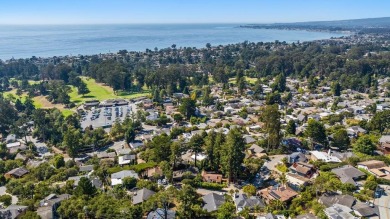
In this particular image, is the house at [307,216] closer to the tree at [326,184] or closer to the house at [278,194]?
the house at [278,194]

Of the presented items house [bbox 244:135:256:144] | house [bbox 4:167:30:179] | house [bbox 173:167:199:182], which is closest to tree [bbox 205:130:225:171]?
house [bbox 173:167:199:182]

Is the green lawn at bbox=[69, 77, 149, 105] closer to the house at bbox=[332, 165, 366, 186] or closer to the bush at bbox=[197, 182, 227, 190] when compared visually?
the bush at bbox=[197, 182, 227, 190]

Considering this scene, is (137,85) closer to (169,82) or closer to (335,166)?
(169,82)

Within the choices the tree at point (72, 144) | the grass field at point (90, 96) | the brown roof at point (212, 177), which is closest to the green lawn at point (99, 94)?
the grass field at point (90, 96)

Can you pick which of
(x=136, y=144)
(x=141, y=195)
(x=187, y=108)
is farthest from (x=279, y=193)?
(x=187, y=108)

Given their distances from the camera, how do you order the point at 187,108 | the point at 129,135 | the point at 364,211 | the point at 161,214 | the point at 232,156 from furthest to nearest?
the point at 187,108 → the point at 129,135 → the point at 232,156 → the point at 364,211 → the point at 161,214

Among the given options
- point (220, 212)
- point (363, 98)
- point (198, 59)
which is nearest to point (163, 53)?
point (198, 59)

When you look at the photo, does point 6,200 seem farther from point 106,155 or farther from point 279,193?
point 279,193
